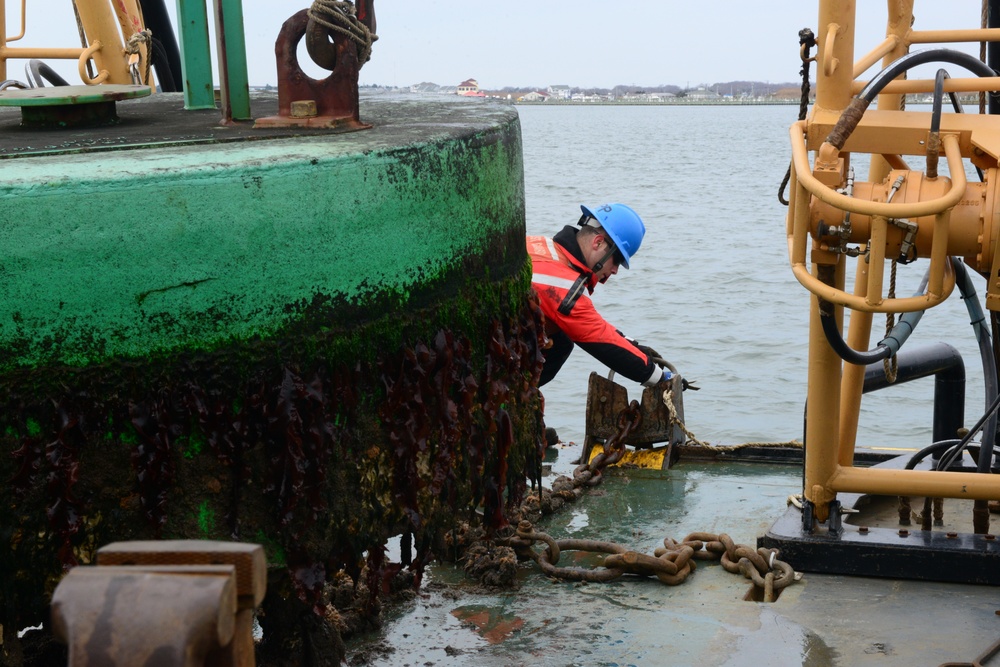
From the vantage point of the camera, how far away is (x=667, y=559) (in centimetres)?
410

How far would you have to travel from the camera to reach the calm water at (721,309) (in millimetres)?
10000

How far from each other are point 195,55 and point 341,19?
121 cm

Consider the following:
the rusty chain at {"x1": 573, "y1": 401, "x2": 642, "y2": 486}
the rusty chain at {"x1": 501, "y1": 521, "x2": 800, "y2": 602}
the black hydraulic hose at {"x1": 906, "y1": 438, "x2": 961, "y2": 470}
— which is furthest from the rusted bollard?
the rusty chain at {"x1": 573, "y1": 401, "x2": 642, "y2": 486}

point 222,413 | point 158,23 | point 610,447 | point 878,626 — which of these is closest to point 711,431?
point 610,447

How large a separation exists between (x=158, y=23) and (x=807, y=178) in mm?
6323

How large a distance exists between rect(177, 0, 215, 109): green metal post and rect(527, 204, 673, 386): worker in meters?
2.24

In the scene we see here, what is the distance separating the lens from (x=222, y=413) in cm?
231

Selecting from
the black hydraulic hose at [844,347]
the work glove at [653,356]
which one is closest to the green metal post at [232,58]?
the black hydraulic hose at [844,347]

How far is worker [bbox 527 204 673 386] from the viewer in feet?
18.9

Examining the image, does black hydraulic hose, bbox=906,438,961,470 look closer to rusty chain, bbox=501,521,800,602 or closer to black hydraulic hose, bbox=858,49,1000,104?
rusty chain, bbox=501,521,800,602

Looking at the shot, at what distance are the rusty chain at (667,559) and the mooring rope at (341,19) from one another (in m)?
2.07

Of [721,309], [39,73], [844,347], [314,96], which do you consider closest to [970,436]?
[844,347]

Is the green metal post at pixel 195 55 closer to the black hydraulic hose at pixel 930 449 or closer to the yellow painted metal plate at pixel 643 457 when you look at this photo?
the yellow painted metal plate at pixel 643 457

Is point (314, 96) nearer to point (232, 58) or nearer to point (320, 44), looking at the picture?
point (320, 44)
